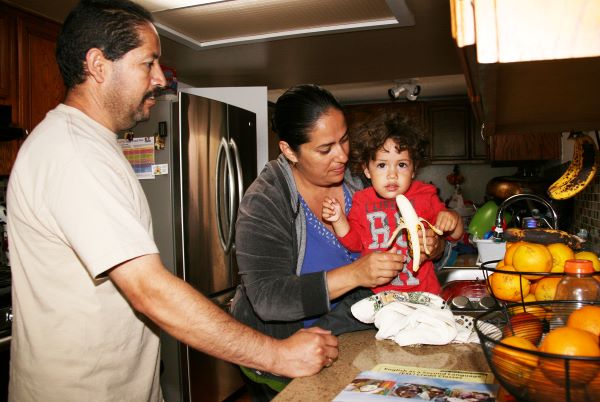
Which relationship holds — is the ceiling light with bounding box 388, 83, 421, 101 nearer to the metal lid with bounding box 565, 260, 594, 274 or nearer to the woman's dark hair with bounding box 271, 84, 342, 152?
the woman's dark hair with bounding box 271, 84, 342, 152

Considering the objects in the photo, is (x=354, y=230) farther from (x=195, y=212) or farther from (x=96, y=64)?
(x=195, y=212)

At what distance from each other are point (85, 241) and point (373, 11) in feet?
8.64

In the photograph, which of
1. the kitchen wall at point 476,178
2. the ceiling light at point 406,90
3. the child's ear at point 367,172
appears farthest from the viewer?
the kitchen wall at point 476,178

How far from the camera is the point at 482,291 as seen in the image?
191cm

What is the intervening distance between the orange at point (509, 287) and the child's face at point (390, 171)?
683 millimetres

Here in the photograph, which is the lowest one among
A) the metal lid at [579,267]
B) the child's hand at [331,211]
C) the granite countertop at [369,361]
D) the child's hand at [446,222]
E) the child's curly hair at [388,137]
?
the granite countertop at [369,361]

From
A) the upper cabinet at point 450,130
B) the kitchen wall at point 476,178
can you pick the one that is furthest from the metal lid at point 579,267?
the kitchen wall at point 476,178

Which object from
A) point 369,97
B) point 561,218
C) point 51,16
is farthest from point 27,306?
point 369,97

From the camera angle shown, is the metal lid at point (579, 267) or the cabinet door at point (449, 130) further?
the cabinet door at point (449, 130)

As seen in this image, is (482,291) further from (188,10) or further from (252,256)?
(188,10)

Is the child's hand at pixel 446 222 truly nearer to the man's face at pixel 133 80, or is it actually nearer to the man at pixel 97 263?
the man at pixel 97 263

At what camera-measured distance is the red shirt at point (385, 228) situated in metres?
1.71

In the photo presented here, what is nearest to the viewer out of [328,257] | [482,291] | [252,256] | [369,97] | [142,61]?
[142,61]

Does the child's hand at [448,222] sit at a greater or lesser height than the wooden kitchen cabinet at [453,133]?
lesser
